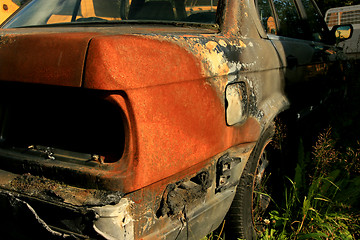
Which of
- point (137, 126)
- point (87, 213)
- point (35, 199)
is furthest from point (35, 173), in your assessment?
point (137, 126)

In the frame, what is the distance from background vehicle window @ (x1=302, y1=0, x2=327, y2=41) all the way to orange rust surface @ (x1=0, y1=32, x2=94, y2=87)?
2.75 meters

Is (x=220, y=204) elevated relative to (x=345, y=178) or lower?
elevated

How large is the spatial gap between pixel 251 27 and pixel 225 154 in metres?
0.83

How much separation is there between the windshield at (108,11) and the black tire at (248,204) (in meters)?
0.95

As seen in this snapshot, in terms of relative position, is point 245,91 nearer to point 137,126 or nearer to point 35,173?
point 137,126

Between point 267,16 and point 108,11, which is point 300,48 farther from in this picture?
point 108,11

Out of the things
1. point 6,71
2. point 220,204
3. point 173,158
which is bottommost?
point 220,204

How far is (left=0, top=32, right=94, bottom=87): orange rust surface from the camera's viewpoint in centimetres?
136

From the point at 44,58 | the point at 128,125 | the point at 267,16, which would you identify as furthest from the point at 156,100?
the point at 267,16

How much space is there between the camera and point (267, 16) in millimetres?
2607

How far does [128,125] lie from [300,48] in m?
1.99

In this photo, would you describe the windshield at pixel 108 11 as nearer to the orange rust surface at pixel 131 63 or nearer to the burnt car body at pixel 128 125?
the burnt car body at pixel 128 125

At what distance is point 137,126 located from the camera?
4.50 feet

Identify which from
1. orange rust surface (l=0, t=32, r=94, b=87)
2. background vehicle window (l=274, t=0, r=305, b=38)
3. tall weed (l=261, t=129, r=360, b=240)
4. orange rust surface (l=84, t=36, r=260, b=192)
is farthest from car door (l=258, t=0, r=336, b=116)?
orange rust surface (l=0, t=32, r=94, b=87)
